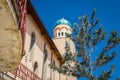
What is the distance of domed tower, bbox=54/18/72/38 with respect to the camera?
39.0 m

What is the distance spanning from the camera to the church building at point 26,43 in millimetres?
6352

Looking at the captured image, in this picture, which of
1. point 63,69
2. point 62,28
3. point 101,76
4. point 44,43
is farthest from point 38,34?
point 62,28

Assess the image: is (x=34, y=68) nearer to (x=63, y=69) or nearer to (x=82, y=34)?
(x=63, y=69)

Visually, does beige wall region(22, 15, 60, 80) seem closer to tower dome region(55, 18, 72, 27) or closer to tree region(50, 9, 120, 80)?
tree region(50, 9, 120, 80)

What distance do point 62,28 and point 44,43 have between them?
16170 millimetres

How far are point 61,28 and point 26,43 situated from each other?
2136cm

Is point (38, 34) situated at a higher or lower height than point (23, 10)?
higher

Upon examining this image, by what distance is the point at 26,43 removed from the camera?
18156 mm

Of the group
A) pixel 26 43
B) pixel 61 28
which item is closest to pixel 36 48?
pixel 26 43

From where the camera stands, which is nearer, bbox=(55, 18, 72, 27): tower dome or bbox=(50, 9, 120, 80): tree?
bbox=(50, 9, 120, 80): tree

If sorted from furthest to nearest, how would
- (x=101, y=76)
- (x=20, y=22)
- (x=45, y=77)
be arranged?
(x=45, y=77)
(x=101, y=76)
(x=20, y=22)

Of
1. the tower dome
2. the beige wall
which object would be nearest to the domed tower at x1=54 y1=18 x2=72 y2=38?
the tower dome

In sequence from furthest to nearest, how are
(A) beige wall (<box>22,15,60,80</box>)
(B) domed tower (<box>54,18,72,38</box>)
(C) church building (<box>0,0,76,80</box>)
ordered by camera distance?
(B) domed tower (<box>54,18,72,38</box>) < (A) beige wall (<box>22,15,60,80</box>) < (C) church building (<box>0,0,76,80</box>)

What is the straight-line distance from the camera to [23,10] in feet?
22.8
